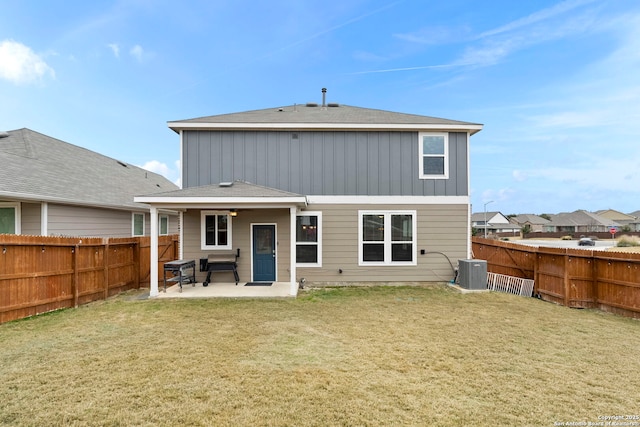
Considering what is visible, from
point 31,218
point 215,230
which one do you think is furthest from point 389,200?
point 31,218

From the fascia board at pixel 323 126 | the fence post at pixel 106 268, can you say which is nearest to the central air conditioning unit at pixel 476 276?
the fascia board at pixel 323 126

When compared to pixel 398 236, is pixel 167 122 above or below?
above

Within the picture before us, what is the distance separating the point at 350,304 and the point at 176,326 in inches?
148

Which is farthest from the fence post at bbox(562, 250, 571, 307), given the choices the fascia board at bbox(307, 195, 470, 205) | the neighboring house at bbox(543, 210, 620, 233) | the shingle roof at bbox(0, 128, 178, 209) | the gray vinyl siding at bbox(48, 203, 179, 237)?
the neighboring house at bbox(543, 210, 620, 233)

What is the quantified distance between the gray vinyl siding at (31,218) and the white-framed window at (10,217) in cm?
10

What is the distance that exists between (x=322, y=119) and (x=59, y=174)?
9.70m

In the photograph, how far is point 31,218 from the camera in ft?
27.8

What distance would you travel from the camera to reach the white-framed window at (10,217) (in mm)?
8281

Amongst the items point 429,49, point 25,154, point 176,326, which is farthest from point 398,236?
point 429,49

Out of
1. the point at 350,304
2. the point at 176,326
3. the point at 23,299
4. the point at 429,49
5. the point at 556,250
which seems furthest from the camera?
the point at 429,49

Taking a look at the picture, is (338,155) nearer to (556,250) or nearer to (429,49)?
(556,250)

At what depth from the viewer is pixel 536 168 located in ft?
189

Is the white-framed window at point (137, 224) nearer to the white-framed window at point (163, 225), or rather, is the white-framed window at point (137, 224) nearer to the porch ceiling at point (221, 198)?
the white-framed window at point (163, 225)

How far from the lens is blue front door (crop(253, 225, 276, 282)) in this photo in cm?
890
